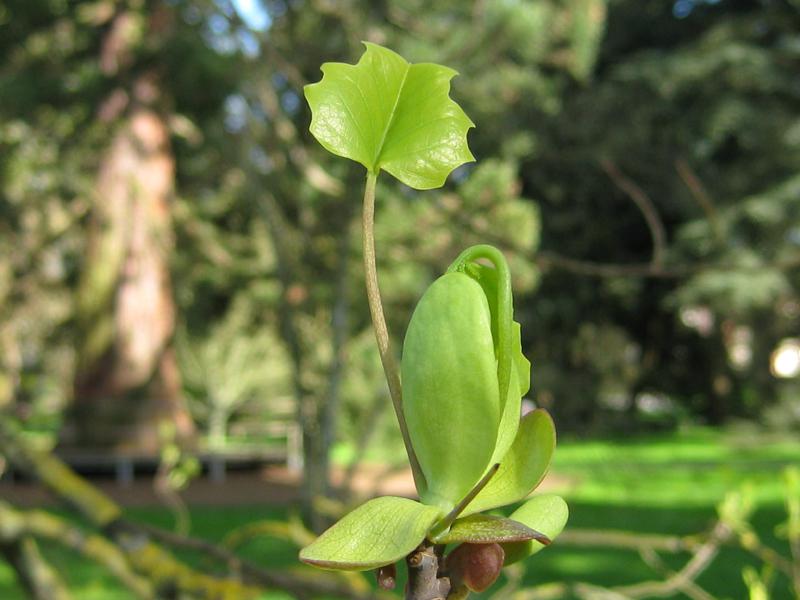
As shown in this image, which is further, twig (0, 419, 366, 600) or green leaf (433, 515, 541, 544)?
twig (0, 419, 366, 600)

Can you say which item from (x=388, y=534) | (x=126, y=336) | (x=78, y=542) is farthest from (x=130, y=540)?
(x=126, y=336)

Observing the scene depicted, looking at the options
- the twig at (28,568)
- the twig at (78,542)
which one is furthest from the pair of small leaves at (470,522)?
the twig at (28,568)

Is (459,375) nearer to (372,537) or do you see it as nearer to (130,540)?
(372,537)

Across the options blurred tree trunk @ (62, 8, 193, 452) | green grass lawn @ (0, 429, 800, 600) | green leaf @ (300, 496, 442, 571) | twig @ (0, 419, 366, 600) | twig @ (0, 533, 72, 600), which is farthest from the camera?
blurred tree trunk @ (62, 8, 193, 452)

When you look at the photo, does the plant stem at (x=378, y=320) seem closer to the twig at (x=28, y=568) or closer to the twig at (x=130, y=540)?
the twig at (x=130, y=540)

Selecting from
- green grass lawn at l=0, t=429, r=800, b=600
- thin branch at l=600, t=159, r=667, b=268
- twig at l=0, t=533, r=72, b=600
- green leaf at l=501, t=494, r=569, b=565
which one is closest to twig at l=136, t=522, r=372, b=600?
twig at l=0, t=533, r=72, b=600

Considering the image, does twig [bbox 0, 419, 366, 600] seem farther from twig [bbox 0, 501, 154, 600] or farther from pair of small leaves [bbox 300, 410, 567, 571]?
pair of small leaves [bbox 300, 410, 567, 571]

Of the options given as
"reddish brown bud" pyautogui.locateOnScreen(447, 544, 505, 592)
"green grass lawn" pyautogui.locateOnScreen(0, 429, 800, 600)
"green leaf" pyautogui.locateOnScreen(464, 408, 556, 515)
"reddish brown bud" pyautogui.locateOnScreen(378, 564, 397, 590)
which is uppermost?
"green leaf" pyautogui.locateOnScreen(464, 408, 556, 515)
